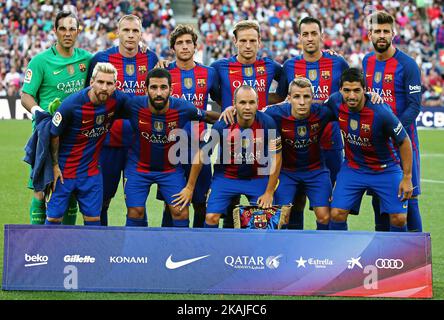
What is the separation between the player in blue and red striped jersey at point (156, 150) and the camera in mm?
7238

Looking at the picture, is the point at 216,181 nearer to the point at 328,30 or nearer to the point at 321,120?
the point at 321,120

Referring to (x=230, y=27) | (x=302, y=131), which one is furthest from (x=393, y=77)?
(x=230, y=27)

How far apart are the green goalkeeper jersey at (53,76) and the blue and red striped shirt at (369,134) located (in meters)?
2.33

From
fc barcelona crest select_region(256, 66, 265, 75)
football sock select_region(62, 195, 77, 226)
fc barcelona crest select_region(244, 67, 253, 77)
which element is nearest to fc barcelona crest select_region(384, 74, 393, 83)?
fc barcelona crest select_region(256, 66, 265, 75)

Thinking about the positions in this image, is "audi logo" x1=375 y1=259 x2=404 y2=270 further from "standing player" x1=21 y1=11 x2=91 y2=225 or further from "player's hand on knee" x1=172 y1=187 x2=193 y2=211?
"standing player" x1=21 y1=11 x2=91 y2=225

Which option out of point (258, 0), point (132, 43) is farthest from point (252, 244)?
point (258, 0)

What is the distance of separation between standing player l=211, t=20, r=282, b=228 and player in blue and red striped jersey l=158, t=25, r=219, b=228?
0.11 m

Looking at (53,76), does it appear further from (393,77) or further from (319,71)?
(393,77)

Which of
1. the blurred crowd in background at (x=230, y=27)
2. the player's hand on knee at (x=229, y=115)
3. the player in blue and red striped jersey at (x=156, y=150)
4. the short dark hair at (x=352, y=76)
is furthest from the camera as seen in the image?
the blurred crowd in background at (x=230, y=27)

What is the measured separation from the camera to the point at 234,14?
28484mm

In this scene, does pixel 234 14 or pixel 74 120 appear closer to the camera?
pixel 74 120

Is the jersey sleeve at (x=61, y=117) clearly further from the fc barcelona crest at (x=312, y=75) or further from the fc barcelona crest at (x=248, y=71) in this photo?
the fc barcelona crest at (x=312, y=75)

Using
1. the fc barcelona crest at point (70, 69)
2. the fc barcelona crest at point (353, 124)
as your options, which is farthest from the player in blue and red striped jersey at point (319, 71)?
the fc barcelona crest at point (70, 69)

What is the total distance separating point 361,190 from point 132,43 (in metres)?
2.50
